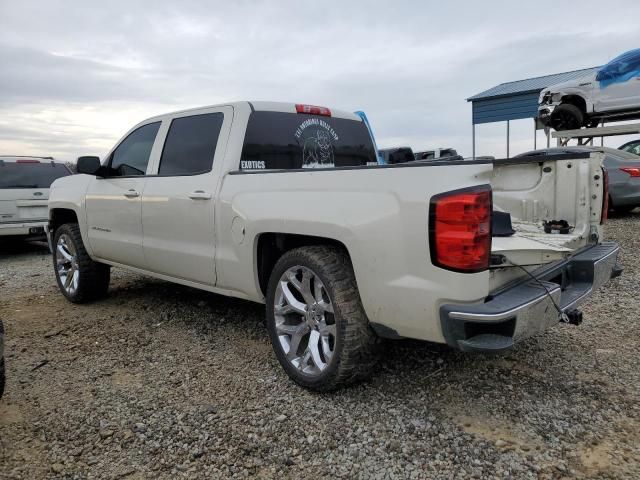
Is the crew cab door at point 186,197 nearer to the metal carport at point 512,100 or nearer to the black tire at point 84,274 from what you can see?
the black tire at point 84,274

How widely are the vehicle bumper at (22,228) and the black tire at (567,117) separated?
11.7 metres

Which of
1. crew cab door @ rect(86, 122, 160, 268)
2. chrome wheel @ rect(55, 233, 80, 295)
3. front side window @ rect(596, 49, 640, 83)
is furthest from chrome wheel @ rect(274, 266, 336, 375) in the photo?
front side window @ rect(596, 49, 640, 83)

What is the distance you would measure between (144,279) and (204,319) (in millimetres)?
2294

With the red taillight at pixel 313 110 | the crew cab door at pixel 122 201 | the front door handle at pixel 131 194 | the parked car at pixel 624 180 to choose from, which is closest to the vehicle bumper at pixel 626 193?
the parked car at pixel 624 180

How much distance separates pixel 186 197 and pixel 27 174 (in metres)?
6.73

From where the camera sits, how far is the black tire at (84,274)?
530 cm

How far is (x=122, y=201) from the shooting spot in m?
4.61

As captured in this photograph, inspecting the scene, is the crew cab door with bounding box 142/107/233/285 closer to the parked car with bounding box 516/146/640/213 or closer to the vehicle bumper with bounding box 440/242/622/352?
the vehicle bumper with bounding box 440/242/622/352

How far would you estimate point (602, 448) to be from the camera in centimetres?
247

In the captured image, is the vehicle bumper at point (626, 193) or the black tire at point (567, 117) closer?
the vehicle bumper at point (626, 193)

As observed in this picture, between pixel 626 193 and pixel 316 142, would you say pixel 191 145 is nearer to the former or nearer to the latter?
pixel 316 142

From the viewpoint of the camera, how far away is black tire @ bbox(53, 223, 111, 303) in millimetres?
5301

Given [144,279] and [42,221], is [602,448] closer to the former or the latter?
[144,279]

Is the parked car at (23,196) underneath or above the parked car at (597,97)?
underneath
